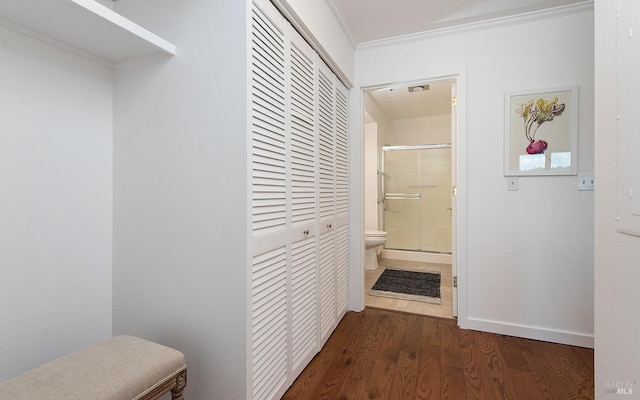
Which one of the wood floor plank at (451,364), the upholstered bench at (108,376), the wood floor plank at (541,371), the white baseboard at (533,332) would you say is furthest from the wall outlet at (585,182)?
the upholstered bench at (108,376)

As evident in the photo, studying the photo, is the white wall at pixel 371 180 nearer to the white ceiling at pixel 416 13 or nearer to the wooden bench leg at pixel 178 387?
the white ceiling at pixel 416 13

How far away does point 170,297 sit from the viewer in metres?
1.32

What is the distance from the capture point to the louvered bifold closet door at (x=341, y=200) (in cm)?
229

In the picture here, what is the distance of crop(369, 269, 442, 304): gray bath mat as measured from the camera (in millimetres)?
2947

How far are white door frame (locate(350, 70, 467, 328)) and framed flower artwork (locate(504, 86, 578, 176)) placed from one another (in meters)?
0.32

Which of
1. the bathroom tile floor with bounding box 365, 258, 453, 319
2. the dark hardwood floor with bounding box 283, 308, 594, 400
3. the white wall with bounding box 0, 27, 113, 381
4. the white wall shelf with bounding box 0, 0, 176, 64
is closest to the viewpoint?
the white wall shelf with bounding box 0, 0, 176, 64

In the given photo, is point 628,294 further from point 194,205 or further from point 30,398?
point 30,398

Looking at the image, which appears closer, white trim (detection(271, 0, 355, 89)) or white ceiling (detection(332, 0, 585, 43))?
white trim (detection(271, 0, 355, 89))

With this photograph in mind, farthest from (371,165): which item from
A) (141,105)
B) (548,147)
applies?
(141,105)

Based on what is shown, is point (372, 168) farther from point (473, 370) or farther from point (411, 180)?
point (473, 370)

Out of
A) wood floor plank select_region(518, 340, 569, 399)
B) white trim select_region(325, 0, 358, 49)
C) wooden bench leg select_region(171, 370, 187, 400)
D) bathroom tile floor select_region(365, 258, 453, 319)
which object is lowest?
wood floor plank select_region(518, 340, 569, 399)

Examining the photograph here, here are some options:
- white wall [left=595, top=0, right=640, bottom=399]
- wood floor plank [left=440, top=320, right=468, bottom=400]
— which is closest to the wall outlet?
white wall [left=595, top=0, right=640, bottom=399]

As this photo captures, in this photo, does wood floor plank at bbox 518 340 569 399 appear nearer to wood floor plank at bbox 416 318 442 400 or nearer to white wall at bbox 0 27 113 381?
wood floor plank at bbox 416 318 442 400

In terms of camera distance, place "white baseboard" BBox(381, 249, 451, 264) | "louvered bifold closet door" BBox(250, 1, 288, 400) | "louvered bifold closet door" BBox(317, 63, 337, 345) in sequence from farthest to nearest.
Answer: "white baseboard" BBox(381, 249, 451, 264) → "louvered bifold closet door" BBox(317, 63, 337, 345) → "louvered bifold closet door" BBox(250, 1, 288, 400)
